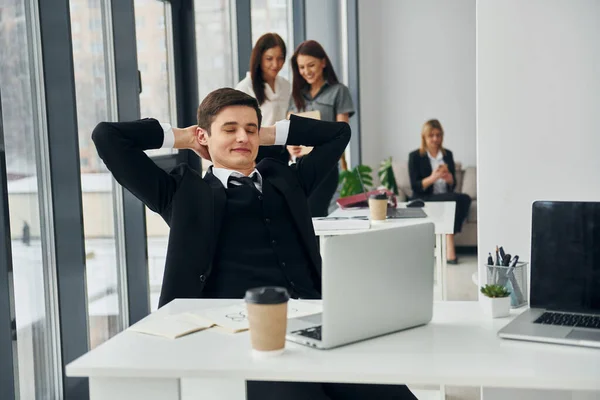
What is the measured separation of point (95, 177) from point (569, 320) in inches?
79.0

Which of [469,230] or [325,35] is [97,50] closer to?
[325,35]

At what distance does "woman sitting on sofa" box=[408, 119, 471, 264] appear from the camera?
7160 millimetres

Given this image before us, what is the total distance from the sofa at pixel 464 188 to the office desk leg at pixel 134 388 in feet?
20.0

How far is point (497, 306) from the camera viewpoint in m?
1.66

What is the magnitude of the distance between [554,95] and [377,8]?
20.5ft

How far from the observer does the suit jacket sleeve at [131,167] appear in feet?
6.99

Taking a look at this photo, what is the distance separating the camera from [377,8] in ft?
27.1

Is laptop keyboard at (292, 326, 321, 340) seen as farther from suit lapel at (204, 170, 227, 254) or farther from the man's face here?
the man's face

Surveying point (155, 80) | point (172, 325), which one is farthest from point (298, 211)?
point (155, 80)

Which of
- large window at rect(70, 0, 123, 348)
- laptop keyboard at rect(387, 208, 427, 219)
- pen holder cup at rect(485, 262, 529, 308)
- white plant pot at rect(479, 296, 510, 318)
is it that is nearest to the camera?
white plant pot at rect(479, 296, 510, 318)

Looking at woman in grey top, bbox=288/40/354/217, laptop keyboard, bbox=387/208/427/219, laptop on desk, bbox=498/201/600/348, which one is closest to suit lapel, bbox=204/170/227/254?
laptop on desk, bbox=498/201/600/348

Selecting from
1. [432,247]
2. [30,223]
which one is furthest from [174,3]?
[432,247]

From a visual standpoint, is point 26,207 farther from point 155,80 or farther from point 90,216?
point 155,80

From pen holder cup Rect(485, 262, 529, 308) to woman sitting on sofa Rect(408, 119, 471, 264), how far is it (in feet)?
17.4
